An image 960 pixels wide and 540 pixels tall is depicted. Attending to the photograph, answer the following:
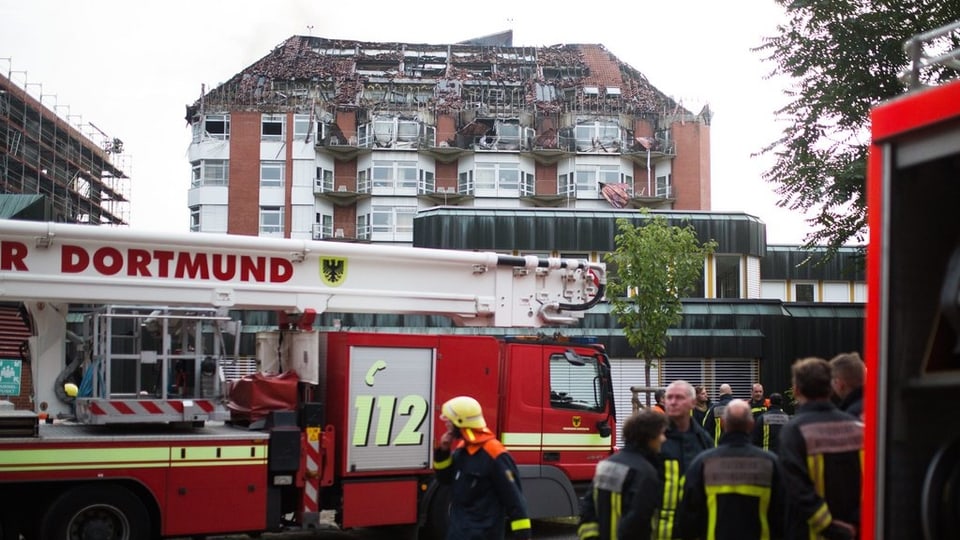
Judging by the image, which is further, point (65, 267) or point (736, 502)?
point (65, 267)

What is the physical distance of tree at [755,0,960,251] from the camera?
808 inches

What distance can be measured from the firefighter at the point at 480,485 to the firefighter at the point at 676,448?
3.24ft

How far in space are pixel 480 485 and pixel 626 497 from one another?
3.85ft

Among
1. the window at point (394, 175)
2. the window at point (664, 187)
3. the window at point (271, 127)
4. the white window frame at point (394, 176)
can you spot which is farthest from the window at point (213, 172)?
the window at point (664, 187)

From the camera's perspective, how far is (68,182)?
60.8 m

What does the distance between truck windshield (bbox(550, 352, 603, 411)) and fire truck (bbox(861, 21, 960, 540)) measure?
342 inches

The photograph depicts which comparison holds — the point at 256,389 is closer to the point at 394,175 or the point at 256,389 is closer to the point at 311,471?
the point at 311,471

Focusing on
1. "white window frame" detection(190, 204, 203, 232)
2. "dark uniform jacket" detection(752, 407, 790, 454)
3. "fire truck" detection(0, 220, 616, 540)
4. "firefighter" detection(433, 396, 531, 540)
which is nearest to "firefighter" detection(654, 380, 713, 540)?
"firefighter" detection(433, 396, 531, 540)

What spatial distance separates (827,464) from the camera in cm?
611

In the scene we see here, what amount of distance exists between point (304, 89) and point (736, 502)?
2728 inches

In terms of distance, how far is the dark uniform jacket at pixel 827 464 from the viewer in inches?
238

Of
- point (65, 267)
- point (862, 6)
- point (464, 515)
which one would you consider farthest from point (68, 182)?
point (464, 515)

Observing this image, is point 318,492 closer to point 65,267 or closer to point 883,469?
point 65,267

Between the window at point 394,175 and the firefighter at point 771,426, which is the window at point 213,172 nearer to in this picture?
the window at point 394,175
